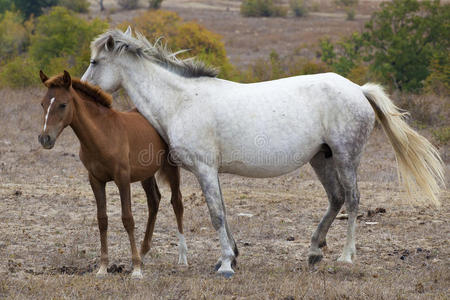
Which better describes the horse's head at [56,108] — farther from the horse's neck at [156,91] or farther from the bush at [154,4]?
the bush at [154,4]

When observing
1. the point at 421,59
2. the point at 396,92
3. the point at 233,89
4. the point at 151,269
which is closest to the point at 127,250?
the point at 151,269

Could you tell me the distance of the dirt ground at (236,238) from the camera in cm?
511

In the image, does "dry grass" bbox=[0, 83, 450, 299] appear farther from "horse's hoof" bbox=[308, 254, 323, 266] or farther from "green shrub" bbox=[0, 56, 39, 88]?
"green shrub" bbox=[0, 56, 39, 88]

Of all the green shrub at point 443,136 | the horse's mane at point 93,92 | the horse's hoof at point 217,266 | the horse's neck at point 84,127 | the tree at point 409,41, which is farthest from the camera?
the tree at point 409,41

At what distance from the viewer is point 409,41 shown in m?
18.9

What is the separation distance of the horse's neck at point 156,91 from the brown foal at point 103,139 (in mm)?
121

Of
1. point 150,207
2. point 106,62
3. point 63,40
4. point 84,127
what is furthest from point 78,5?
point 84,127

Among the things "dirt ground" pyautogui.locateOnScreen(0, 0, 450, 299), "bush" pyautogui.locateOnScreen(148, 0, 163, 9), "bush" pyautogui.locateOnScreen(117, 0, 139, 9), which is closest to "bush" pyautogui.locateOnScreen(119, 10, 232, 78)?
"dirt ground" pyautogui.locateOnScreen(0, 0, 450, 299)

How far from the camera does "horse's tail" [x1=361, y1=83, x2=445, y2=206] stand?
6426 millimetres

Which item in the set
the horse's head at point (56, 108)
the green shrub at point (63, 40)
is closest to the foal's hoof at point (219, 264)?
the horse's head at point (56, 108)

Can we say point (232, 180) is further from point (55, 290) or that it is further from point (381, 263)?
point (55, 290)

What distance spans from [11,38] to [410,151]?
2330 cm

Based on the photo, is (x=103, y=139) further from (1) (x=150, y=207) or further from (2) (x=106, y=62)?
(1) (x=150, y=207)

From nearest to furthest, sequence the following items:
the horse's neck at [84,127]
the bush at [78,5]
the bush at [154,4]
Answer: the horse's neck at [84,127] → the bush at [78,5] → the bush at [154,4]
